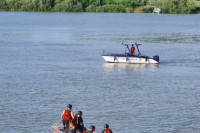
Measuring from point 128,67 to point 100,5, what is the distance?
102742 mm

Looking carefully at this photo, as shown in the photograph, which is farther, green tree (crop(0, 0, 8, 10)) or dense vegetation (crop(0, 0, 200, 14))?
green tree (crop(0, 0, 8, 10))

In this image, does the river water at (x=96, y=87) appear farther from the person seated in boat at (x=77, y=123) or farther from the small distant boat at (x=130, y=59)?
the person seated in boat at (x=77, y=123)

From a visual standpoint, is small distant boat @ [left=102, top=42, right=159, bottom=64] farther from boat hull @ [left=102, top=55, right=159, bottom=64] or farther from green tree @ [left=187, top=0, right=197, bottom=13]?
green tree @ [left=187, top=0, right=197, bottom=13]

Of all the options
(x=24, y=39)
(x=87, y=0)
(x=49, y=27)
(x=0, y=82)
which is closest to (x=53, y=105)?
(x=0, y=82)

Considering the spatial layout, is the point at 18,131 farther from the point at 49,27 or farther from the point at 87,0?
the point at 87,0

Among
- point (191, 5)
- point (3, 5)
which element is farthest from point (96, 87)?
point (191, 5)

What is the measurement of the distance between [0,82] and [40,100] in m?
7.63

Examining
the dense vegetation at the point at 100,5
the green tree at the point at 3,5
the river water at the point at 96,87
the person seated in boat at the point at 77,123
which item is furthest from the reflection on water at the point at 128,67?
the green tree at the point at 3,5

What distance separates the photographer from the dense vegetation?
14800 centimetres

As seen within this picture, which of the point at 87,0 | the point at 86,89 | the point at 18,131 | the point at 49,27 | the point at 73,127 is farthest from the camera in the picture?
the point at 87,0

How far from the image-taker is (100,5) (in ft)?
519

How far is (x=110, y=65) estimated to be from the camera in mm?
57469

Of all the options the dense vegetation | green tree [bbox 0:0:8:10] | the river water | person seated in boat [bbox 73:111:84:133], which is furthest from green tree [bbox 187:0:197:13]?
person seated in boat [bbox 73:111:84:133]

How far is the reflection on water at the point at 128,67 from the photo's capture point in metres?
55.8
